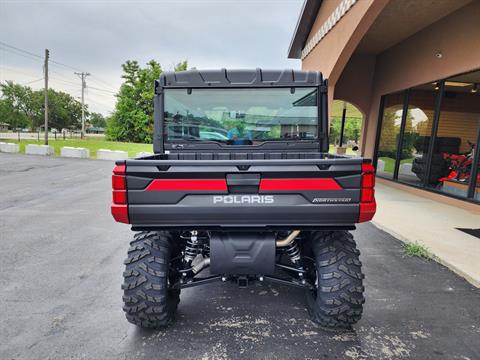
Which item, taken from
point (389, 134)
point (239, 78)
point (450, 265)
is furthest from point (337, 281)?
point (389, 134)

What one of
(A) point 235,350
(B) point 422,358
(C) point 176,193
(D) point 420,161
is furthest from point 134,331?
(D) point 420,161

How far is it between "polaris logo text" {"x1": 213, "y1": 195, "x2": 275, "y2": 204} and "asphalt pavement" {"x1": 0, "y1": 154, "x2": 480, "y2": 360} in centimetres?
114

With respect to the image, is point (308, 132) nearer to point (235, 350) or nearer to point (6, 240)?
point (235, 350)

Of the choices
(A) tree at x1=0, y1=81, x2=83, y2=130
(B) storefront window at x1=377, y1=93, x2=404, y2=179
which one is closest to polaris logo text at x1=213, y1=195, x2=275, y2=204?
(B) storefront window at x1=377, y1=93, x2=404, y2=179

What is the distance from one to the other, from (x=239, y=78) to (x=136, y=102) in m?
37.9

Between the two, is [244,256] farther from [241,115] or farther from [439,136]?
[439,136]

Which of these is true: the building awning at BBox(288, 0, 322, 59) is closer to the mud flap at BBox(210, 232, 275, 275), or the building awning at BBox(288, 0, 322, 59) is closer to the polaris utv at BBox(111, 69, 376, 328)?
the polaris utv at BBox(111, 69, 376, 328)

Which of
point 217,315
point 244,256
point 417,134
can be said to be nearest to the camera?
point 244,256

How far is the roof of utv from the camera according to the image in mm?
3139

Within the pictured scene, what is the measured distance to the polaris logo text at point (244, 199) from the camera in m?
2.12

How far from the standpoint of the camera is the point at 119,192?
6.82ft

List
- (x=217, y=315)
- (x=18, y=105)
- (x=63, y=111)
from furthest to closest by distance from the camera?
(x=63, y=111)
(x=18, y=105)
(x=217, y=315)

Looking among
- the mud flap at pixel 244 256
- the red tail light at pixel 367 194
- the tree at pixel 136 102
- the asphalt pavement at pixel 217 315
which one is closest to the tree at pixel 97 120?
the tree at pixel 136 102

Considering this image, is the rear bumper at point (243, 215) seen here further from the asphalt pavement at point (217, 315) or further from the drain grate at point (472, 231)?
the drain grate at point (472, 231)
